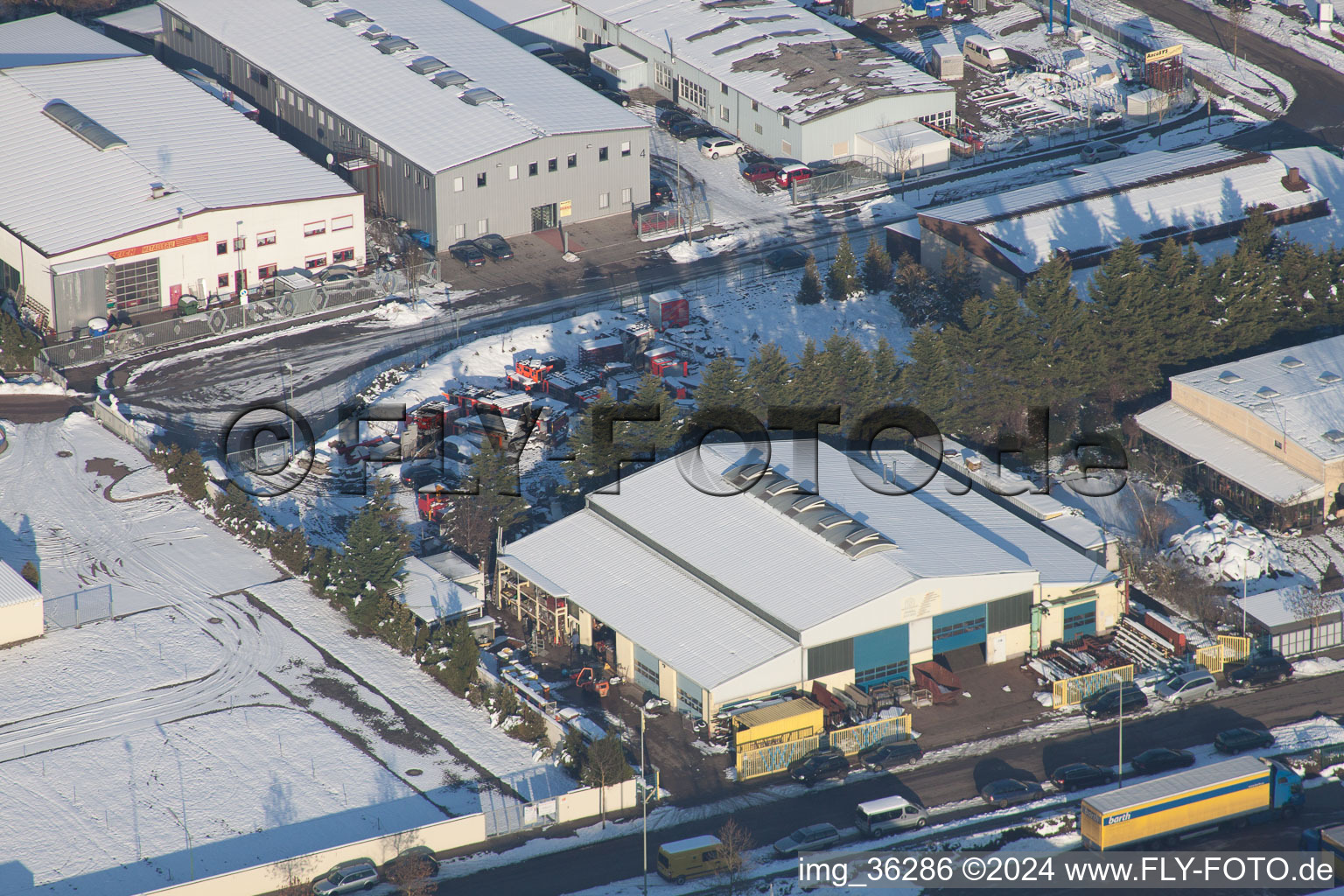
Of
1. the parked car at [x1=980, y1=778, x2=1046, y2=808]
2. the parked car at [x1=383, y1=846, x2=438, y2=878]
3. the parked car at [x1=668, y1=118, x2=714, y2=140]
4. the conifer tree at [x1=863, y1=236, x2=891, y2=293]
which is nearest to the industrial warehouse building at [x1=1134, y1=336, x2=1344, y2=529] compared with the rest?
the conifer tree at [x1=863, y1=236, x2=891, y2=293]

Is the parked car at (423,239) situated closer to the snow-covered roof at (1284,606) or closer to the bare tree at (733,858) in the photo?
the snow-covered roof at (1284,606)

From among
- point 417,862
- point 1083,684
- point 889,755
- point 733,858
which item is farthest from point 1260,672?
point 417,862

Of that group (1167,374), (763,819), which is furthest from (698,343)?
(763,819)

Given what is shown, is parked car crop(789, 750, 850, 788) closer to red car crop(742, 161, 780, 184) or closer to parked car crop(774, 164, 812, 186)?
parked car crop(774, 164, 812, 186)

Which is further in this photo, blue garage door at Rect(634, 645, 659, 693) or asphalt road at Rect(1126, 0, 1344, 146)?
asphalt road at Rect(1126, 0, 1344, 146)

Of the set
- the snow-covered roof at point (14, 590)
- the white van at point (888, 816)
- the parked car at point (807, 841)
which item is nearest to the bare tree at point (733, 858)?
the parked car at point (807, 841)

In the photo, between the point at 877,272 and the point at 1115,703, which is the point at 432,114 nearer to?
the point at 877,272
